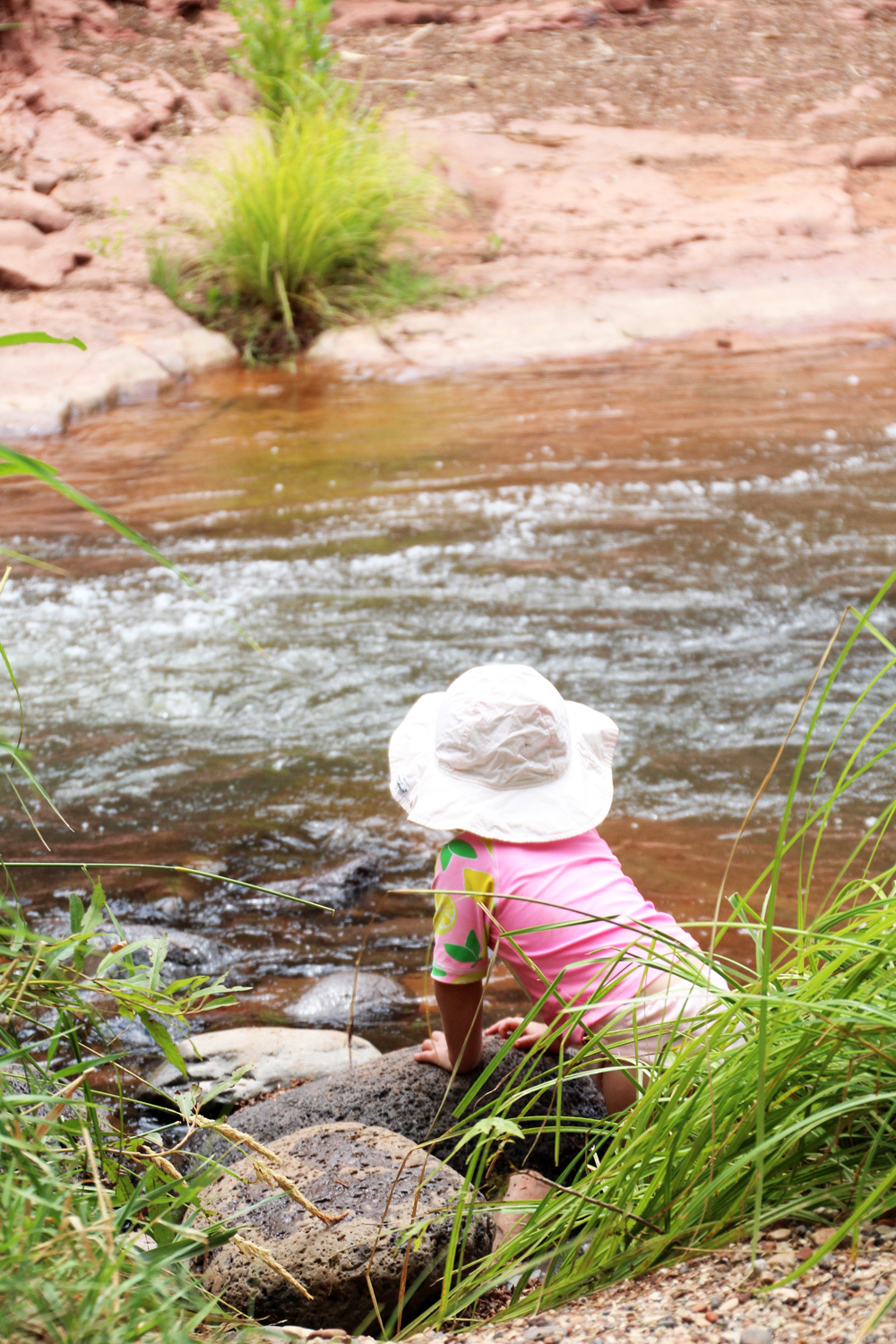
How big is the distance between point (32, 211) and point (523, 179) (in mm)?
4105

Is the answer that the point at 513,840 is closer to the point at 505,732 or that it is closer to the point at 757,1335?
the point at 505,732

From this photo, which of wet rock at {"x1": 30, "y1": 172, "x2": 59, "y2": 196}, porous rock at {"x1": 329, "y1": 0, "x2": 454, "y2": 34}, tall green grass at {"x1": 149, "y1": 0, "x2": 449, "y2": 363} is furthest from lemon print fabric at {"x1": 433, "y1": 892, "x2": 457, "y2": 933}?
porous rock at {"x1": 329, "y1": 0, "x2": 454, "y2": 34}

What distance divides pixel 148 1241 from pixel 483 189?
965 centimetres

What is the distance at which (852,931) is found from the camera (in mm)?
1493

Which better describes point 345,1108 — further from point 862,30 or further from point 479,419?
point 862,30

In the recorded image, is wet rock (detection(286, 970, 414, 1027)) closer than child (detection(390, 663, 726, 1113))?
No

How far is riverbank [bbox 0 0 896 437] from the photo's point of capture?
26.8 ft

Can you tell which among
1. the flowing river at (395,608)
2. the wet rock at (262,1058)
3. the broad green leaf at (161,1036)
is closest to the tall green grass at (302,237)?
the flowing river at (395,608)

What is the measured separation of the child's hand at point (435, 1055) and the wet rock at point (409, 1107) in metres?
0.01

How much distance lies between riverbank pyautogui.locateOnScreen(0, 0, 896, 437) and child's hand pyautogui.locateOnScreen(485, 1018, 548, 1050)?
224 inches

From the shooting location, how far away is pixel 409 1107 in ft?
6.91

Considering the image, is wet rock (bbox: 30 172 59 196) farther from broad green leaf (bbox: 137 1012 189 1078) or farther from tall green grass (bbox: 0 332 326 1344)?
broad green leaf (bbox: 137 1012 189 1078)

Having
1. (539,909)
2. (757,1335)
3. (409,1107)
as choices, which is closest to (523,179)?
(539,909)

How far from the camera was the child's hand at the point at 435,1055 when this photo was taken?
220 cm
